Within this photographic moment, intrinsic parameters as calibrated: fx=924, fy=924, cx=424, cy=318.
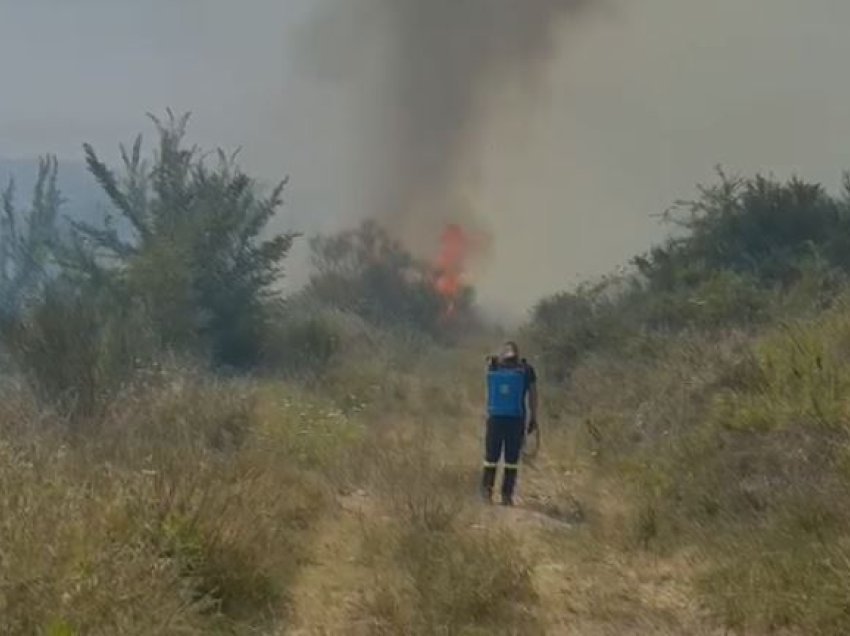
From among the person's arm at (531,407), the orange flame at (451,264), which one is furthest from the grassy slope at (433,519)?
the orange flame at (451,264)

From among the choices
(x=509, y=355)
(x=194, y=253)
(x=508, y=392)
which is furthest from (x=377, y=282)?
(x=508, y=392)

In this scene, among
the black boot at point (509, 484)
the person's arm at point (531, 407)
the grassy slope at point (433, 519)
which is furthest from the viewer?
the person's arm at point (531, 407)

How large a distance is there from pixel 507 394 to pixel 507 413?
0.65 feet

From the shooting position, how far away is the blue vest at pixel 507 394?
373 inches

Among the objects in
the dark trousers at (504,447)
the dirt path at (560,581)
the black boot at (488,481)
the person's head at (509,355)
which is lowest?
the dirt path at (560,581)

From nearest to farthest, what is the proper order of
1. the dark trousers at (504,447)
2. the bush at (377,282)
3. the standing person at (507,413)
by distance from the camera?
the dark trousers at (504,447)
the standing person at (507,413)
the bush at (377,282)

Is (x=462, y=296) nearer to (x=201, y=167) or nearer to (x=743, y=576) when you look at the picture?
(x=201, y=167)

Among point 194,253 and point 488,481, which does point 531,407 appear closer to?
point 488,481

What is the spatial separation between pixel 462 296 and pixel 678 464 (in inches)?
1036

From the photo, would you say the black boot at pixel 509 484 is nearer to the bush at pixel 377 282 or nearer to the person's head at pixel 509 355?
the person's head at pixel 509 355

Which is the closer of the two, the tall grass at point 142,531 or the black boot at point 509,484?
the tall grass at point 142,531

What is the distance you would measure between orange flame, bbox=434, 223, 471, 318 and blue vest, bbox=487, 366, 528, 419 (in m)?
23.5

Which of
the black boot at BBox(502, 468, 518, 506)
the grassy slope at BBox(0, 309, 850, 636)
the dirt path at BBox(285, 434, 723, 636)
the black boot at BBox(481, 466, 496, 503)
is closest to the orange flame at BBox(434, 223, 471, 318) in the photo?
the grassy slope at BBox(0, 309, 850, 636)

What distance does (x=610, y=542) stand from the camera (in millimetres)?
7016
